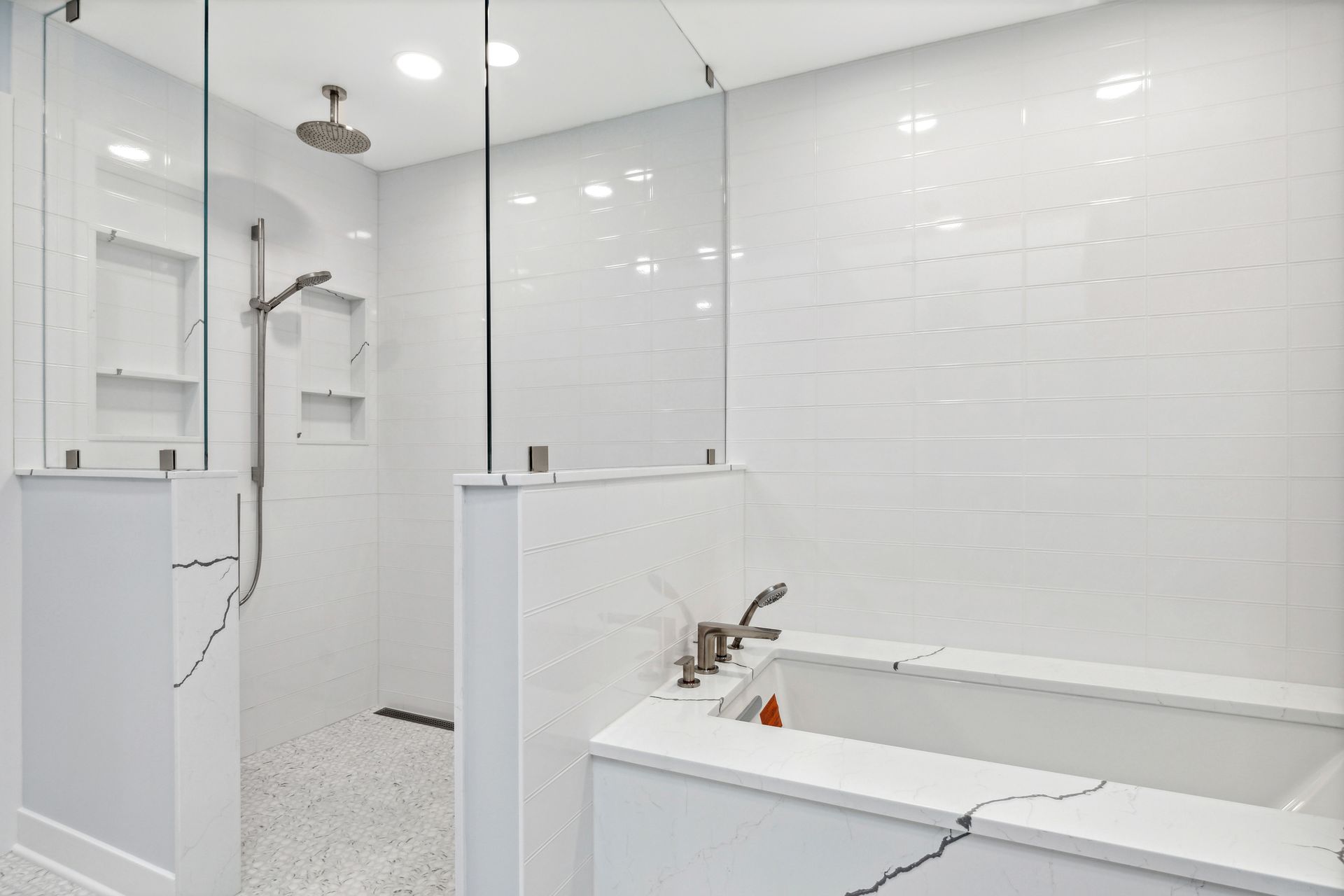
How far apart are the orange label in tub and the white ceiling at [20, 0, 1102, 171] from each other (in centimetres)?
150

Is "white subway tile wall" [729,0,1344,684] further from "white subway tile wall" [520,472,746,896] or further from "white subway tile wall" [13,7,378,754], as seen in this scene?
"white subway tile wall" [13,7,378,754]

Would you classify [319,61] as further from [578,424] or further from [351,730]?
[351,730]

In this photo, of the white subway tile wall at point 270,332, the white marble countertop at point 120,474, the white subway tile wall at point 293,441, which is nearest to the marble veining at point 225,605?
the white marble countertop at point 120,474

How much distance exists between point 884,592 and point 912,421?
1.76 ft

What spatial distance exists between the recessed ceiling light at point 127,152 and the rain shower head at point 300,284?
0.61 meters

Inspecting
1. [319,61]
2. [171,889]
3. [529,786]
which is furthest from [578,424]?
[319,61]

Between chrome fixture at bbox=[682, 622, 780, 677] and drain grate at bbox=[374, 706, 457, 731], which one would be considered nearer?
chrome fixture at bbox=[682, 622, 780, 677]

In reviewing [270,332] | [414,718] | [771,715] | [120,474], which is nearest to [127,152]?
[270,332]

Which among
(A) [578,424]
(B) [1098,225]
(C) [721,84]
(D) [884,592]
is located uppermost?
(C) [721,84]

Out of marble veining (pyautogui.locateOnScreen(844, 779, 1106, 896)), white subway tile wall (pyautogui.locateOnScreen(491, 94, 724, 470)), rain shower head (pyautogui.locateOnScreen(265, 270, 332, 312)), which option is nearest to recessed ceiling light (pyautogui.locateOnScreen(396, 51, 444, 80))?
rain shower head (pyautogui.locateOnScreen(265, 270, 332, 312))

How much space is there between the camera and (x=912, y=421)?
207 cm

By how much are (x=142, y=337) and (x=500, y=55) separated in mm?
1327

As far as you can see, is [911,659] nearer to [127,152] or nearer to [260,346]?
[260,346]

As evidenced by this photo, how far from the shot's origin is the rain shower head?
2.45 m
